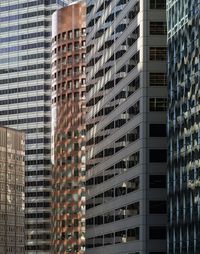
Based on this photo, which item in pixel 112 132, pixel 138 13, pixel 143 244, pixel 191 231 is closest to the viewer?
pixel 191 231

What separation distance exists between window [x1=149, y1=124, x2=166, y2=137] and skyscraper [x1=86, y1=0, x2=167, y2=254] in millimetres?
56

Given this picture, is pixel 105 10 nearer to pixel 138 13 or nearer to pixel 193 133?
pixel 138 13

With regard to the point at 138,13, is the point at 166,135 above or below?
below

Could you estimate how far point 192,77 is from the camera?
108 metres

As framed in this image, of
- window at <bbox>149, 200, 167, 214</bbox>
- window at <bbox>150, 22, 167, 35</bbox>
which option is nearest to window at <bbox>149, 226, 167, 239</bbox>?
window at <bbox>149, 200, 167, 214</bbox>

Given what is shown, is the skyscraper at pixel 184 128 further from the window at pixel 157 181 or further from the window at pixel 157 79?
the window at pixel 157 79

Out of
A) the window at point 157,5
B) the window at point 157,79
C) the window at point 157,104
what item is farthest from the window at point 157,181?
the window at point 157,5

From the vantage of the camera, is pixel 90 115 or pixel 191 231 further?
pixel 90 115

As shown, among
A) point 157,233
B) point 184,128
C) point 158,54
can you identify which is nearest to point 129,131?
point 158,54

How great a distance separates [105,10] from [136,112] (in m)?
30.4

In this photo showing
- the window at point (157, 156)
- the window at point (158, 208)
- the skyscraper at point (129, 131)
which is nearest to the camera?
the window at point (158, 208)

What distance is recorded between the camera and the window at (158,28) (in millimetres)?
129250

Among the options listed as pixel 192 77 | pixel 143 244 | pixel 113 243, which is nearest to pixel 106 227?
pixel 113 243

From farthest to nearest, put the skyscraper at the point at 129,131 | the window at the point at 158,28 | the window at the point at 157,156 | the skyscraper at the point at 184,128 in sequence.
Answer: the window at the point at 158,28 < the window at the point at 157,156 < the skyscraper at the point at 129,131 < the skyscraper at the point at 184,128
